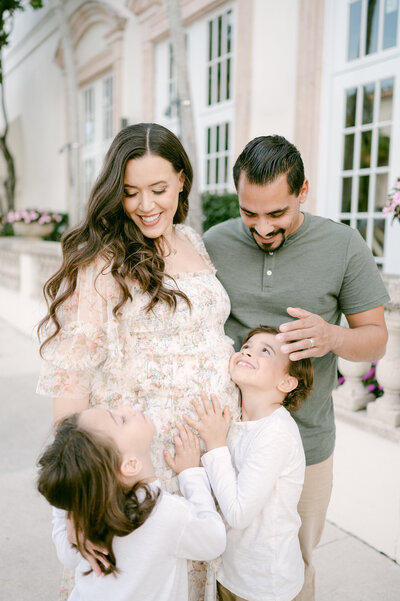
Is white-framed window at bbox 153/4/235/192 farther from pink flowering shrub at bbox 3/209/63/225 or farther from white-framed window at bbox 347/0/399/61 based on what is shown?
pink flowering shrub at bbox 3/209/63/225

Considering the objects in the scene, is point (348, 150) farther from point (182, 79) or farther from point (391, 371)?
point (391, 371)

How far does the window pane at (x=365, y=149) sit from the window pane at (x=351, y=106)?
196 millimetres

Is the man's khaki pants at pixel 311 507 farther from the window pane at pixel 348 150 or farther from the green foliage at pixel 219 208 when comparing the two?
the green foliage at pixel 219 208

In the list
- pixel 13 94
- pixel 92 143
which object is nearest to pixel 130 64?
pixel 92 143

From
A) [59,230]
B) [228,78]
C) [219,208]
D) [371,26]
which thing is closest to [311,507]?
[219,208]

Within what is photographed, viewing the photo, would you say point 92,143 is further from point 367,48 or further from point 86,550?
point 86,550

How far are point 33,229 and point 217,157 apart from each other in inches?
130

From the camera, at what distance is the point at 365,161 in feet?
17.3

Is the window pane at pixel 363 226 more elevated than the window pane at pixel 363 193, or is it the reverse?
the window pane at pixel 363 193

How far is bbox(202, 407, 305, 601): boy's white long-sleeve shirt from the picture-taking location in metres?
1.46

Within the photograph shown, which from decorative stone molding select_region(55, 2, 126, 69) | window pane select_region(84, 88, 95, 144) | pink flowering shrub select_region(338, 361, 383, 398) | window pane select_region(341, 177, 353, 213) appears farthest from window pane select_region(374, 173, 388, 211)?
window pane select_region(84, 88, 95, 144)

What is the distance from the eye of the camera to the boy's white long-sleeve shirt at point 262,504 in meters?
1.46

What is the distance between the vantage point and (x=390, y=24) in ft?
16.1

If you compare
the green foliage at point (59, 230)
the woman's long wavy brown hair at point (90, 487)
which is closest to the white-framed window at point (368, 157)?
the woman's long wavy brown hair at point (90, 487)
